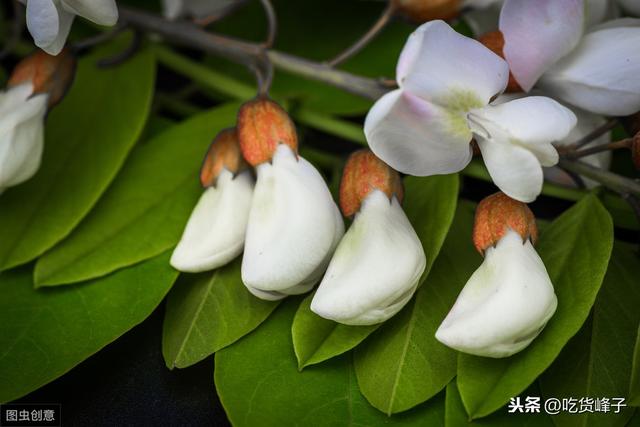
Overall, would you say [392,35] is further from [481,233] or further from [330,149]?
[481,233]

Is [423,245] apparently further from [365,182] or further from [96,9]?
[96,9]

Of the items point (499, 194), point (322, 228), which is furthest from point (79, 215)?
point (499, 194)

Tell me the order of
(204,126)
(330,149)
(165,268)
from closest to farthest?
1. (165,268)
2. (204,126)
3. (330,149)

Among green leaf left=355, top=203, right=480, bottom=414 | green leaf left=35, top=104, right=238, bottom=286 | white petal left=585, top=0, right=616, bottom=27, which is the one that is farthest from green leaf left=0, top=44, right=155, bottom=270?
white petal left=585, top=0, right=616, bottom=27

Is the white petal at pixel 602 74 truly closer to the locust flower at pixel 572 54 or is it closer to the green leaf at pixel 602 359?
the locust flower at pixel 572 54

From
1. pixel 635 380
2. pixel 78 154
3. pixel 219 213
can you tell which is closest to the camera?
pixel 635 380

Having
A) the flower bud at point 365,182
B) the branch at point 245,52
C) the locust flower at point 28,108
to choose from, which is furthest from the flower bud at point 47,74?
the flower bud at point 365,182

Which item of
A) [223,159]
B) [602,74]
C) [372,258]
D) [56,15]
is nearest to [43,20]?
[56,15]
